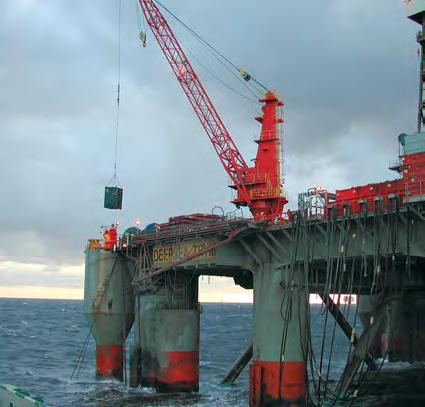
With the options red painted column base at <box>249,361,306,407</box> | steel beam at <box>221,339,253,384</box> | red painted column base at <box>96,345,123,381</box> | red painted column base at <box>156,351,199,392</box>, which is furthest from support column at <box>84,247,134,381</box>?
red painted column base at <box>249,361,306,407</box>

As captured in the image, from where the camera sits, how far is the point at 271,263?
3947 centimetres

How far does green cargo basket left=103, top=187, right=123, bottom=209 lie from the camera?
59.2 m

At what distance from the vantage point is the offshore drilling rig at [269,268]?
33469 millimetres

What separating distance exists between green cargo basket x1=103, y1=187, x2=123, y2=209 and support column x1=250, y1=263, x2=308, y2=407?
81.5 feet

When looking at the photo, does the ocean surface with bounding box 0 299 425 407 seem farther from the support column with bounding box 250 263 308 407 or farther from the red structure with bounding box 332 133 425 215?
the red structure with bounding box 332 133 425 215

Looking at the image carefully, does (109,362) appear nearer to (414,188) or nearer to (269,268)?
(269,268)

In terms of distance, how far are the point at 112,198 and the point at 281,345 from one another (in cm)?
2762

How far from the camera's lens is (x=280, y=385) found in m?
37.2

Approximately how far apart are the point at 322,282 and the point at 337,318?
624cm

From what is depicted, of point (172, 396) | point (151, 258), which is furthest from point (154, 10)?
point (172, 396)

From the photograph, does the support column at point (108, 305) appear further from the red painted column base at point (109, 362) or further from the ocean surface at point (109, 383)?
the ocean surface at point (109, 383)

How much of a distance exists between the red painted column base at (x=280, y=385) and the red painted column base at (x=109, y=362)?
18.1m

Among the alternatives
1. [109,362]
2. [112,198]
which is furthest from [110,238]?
[109,362]

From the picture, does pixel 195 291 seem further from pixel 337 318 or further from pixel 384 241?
pixel 384 241
